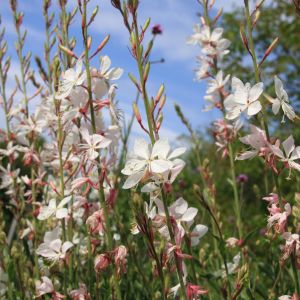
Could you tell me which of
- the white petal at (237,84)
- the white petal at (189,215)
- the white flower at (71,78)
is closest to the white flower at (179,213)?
the white petal at (189,215)

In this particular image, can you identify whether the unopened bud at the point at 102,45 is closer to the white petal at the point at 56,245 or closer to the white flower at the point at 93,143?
the white flower at the point at 93,143

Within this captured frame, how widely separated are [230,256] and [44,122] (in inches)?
54.6

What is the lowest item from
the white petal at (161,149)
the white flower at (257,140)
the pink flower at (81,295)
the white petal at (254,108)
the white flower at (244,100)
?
the pink flower at (81,295)

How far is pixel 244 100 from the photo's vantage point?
1.50 meters

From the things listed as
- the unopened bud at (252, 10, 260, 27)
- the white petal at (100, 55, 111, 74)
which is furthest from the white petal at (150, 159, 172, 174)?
the unopened bud at (252, 10, 260, 27)

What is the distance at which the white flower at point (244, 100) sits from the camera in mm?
1436

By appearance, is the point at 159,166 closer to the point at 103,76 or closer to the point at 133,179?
the point at 133,179

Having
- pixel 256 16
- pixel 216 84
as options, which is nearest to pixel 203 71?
pixel 216 84

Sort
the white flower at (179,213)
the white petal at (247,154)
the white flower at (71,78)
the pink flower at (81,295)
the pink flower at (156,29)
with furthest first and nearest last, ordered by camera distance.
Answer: the pink flower at (156,29), the pink flower at (81,295), the white flower at (71,78), the white petal at (247,154), the white flower at (179,213)

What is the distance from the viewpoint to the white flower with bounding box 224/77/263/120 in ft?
4.71

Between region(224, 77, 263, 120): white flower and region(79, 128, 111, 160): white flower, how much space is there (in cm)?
43

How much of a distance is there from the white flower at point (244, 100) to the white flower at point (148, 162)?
0.31 meters

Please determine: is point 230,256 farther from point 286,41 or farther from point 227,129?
→ point 286,41

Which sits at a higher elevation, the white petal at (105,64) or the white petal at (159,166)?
the white petal at (105,64)
